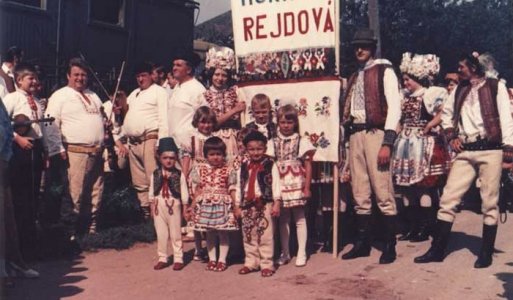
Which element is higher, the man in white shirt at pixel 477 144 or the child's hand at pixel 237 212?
the man in white shirt at pixel 477 144

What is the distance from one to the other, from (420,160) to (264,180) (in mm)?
2177

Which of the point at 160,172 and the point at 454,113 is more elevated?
the point at 454,113

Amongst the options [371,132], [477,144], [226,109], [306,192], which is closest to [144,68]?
[226,109]

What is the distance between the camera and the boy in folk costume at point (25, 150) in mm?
6273

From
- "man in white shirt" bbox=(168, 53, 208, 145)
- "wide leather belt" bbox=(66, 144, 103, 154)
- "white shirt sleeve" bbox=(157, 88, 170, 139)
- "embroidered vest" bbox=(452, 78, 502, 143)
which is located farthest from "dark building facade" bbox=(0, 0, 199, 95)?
"embroidered vest" bbox=(452, 78, 502, 143)

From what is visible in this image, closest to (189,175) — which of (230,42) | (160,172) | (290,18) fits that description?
(160,172)

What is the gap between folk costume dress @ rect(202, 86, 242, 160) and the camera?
22.5 ft

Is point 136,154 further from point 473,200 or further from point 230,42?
point 230,42

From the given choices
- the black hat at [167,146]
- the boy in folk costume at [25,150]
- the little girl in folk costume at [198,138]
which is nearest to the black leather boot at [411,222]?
the little girl in folk costume at [198,138]

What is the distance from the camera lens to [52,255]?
6.81 meters

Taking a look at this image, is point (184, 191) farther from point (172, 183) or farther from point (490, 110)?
point (490, 110)

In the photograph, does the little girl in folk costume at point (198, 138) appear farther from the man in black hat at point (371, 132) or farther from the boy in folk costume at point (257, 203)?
the man in black hat at point (371, 132)

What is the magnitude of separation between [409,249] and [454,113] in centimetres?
158

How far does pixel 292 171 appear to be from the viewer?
258 inches
